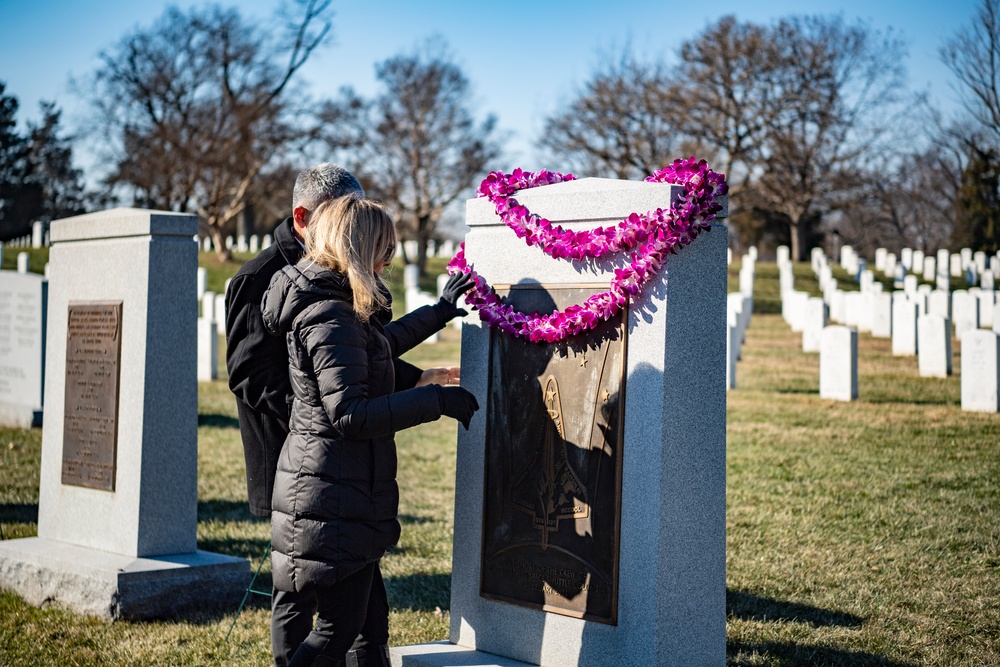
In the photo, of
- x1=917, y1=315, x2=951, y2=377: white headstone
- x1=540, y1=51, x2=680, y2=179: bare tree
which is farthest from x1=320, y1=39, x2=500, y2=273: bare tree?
x1=917, y1=315, x2=951, y2=377: white headstone

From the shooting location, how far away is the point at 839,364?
41.1 ft

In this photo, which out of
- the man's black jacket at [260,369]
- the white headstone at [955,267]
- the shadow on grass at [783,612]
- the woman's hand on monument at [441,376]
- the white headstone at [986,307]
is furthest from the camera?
the white headstone at [955,267]

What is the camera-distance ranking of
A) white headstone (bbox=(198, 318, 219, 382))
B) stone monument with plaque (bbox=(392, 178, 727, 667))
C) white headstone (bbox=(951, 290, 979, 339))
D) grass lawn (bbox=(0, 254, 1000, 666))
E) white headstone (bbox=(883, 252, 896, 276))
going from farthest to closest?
white headstone (bbox=(883, 252, 896, 276)), white headstone (bbox=(951, 290, 979, 339)), white headstone (bbox=(198, 318, 219, 382)), grass lawn (bbox=(0, 254, 1000, 666)), stone monument with plaque (bbox=(392, 178, 727, 667))

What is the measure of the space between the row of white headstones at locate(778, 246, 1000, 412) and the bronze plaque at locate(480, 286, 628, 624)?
9.18 metres

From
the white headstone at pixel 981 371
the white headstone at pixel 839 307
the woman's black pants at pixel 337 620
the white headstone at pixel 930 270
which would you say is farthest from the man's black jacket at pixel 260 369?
the white headstone at pixel 930 270

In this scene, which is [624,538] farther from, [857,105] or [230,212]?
[857,105]

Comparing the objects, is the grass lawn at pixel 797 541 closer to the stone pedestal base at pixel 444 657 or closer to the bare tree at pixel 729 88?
the stone pedestal base at pixel 444 657

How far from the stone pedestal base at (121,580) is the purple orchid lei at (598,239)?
2496 millimetres

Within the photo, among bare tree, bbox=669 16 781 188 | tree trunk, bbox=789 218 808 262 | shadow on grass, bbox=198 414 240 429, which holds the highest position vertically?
bare tree, bbox=669 16 781 188

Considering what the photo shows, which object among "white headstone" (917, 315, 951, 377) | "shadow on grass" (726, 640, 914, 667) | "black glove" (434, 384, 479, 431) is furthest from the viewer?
"white headstone" (917, 315, 951, 377)

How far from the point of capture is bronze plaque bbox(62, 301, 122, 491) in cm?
547

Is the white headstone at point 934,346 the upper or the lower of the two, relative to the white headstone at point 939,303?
lower

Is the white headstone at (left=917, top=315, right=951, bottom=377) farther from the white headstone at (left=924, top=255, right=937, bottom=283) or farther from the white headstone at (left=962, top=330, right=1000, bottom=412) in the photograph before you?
the white headstone at (left=924, top=255, right=937, bottom=283)

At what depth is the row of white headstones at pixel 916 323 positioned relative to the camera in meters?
11.4
